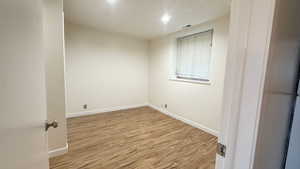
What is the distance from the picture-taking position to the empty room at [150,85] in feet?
1.65

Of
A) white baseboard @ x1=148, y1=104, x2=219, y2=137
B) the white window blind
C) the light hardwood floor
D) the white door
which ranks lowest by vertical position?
the light hardwood floor

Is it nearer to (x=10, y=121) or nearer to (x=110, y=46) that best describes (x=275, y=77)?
(x=10, y=121)

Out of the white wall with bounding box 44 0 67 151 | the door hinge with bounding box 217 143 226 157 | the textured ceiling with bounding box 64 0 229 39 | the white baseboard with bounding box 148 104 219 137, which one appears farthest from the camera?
the white baseboard with bounding box 148 104 219 137

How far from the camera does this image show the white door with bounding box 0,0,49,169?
39cm

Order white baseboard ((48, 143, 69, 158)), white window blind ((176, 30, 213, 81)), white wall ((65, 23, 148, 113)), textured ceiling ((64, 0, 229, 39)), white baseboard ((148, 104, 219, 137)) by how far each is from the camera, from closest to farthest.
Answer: white baseboard ((48, 143, 69, 158)) < textured ceiling ((64, 0, 229, 39)) < white baseboard ((148, 104, 219, 137)) < white window blind ((176, 30, 213, 81)) < white wall ((65, 23, 148, 113))

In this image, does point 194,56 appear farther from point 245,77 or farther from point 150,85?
point 245,77

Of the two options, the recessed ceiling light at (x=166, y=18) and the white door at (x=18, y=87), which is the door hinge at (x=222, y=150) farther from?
the recessed ceiling light at (x=166, y=18)

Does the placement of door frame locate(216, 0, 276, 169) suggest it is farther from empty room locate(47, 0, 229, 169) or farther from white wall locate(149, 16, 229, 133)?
white wall locate(149, 16, 229, 133)

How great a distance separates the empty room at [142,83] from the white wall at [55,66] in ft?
0.10

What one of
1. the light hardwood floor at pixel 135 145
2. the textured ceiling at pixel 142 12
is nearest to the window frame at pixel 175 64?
the textured ceiling at pixel 142 12

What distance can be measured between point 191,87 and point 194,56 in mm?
748

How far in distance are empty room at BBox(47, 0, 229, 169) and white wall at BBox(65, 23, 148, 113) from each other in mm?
23

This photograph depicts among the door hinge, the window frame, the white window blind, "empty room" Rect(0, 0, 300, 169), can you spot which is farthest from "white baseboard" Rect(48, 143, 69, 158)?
the white window blind

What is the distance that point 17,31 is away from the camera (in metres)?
0.47
